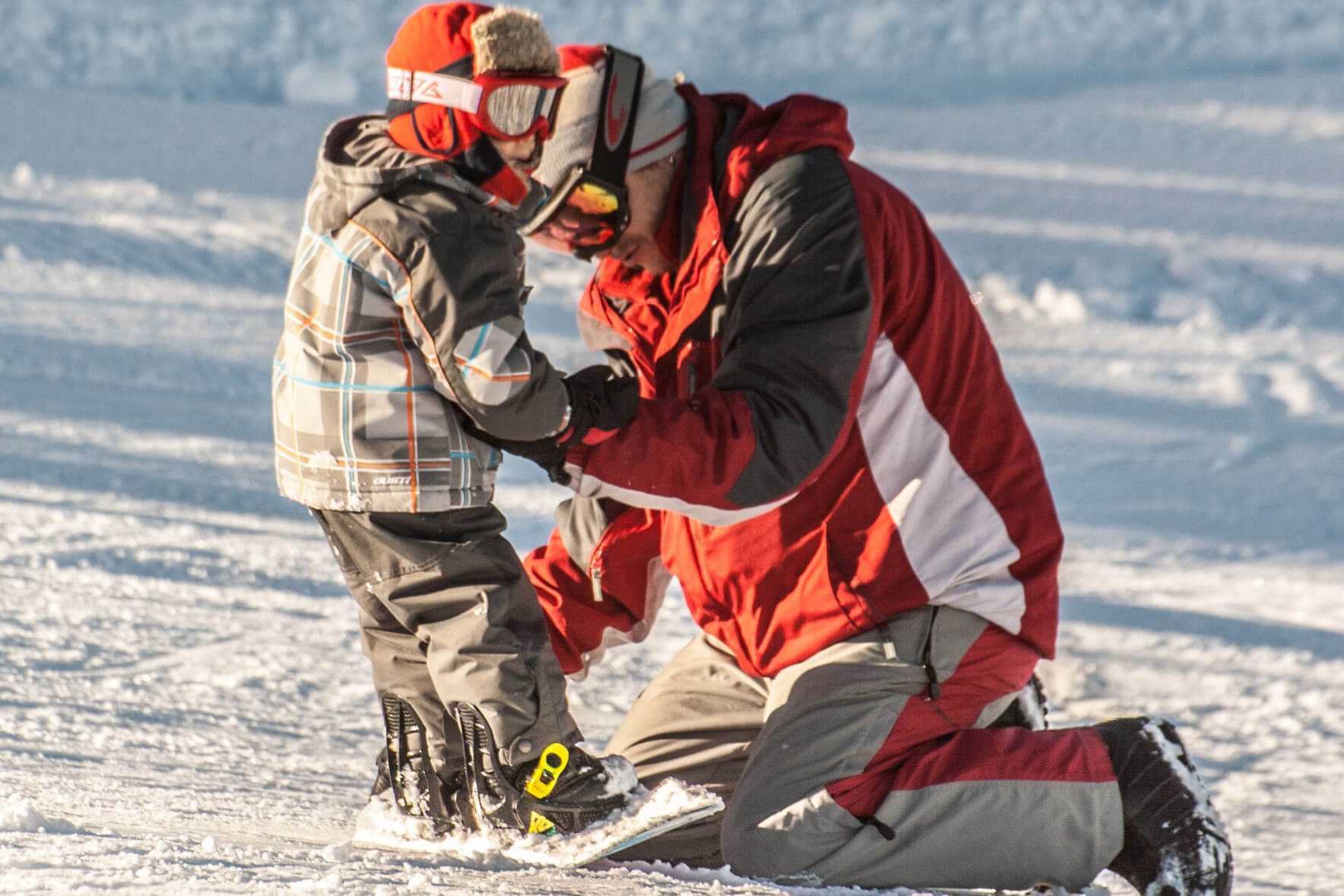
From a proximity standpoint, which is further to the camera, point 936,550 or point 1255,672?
point 1255,672

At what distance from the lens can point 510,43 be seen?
6.37ft

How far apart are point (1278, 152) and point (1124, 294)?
8.93ft

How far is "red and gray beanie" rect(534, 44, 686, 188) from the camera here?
2.21m

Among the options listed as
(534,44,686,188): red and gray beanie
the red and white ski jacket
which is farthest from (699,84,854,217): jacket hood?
(534,44,686,188): red and gray beanie

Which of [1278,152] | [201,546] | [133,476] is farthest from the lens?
[1278,152]

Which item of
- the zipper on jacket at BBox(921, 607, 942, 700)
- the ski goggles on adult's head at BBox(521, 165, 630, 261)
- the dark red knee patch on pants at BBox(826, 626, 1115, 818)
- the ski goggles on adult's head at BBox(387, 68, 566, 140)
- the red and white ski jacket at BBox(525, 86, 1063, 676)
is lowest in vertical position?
the dark red knee patch on pants at BBox(826, 626, 1115, 818)

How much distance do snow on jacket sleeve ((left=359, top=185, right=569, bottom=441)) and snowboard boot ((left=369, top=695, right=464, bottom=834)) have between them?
0.57 metres

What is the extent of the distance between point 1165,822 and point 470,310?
1283mm

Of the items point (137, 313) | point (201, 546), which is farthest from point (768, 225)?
point (137, 313)

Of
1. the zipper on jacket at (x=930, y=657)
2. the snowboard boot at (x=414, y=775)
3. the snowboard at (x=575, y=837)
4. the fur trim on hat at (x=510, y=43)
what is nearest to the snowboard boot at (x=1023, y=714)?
the zipper on jacket at (x=930, y=657)

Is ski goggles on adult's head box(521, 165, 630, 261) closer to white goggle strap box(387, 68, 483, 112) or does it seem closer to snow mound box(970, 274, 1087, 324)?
white goggle strap box(387, 68, 483, 112)

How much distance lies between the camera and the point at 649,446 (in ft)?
6.27

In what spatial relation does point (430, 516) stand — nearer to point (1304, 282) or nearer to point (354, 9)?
point (1304, 282)

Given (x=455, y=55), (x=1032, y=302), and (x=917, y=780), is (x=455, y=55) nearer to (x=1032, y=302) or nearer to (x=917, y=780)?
(x=917, y=780)
